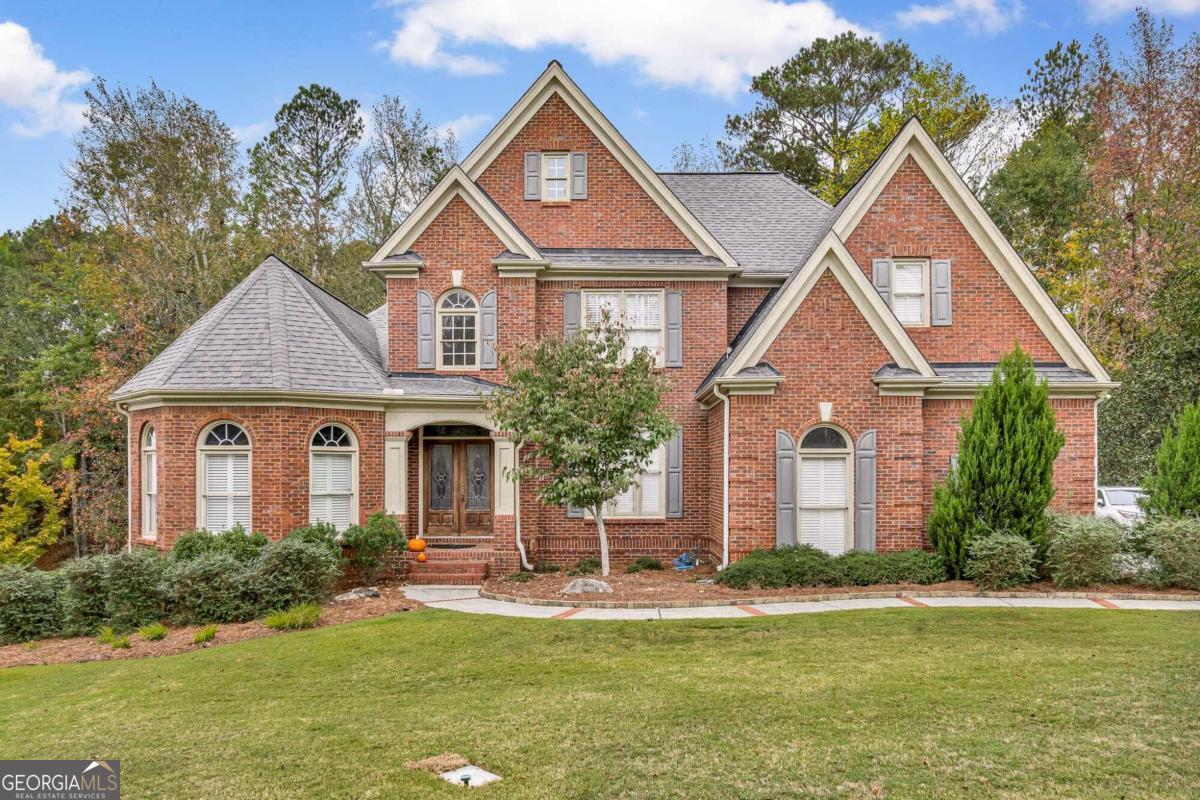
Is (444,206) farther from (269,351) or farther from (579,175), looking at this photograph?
(269,351)

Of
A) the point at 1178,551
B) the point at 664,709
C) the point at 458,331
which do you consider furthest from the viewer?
the point at 458,331

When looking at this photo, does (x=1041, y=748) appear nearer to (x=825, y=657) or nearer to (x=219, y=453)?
(x=825, y=657)

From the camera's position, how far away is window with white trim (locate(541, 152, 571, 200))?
52.6 ft

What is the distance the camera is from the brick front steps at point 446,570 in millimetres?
13945

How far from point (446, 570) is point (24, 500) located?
57.6ft

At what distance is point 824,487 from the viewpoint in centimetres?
1332

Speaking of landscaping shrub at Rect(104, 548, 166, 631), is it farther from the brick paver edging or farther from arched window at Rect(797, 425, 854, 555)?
arched window at Rect(797, 425, 854, 555)

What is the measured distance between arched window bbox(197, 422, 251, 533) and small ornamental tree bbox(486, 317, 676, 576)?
15.4 ft

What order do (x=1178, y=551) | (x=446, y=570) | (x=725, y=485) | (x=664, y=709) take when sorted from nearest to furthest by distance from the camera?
(x=664, y=709) → (x=1178, y=551) → (x=725, y=485) → (x=446, y=570)

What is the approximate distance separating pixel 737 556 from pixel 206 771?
30.4 ft

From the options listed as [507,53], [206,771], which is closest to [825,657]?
[206,771]

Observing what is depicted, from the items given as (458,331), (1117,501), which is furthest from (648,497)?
(1117,501)

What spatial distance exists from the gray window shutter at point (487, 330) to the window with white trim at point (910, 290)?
812 cm

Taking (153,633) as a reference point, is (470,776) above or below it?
above
